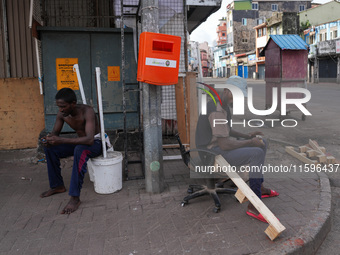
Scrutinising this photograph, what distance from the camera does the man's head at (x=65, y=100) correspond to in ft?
13.0

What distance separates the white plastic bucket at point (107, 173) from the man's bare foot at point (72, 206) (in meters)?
0.41

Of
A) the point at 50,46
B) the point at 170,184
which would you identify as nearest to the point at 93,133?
the point at 170,184

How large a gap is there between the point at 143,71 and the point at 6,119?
428cm

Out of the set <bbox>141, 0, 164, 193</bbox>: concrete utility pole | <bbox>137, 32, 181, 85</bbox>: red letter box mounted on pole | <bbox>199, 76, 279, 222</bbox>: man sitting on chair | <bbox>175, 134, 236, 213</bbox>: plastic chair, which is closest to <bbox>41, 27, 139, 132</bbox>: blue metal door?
<bbox>141, 0, 164, 193</bbox>: concrete utility pole

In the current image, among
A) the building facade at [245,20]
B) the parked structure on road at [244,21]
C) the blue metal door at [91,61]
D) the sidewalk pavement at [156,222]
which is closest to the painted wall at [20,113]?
the blue metal door at [91,61]

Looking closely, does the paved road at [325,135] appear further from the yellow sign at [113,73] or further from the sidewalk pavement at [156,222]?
the yellow sign at [113,73]

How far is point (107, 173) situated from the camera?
425 centimetres

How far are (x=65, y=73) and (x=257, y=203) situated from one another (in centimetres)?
457

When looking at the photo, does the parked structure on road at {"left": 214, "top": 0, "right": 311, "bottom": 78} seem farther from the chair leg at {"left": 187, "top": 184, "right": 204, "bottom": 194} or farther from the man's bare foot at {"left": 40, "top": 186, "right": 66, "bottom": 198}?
the man's bare foot at {"left": 40, "top": 186, "right": 66, "bottom": 198}

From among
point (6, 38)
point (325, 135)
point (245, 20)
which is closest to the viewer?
point (6, 38)

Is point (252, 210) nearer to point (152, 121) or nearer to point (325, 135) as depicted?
point (152, 121)

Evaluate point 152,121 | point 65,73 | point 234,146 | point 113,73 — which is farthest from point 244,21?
point 234,146

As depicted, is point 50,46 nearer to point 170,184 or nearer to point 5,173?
point 5,173

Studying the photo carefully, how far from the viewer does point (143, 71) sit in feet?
12.2
